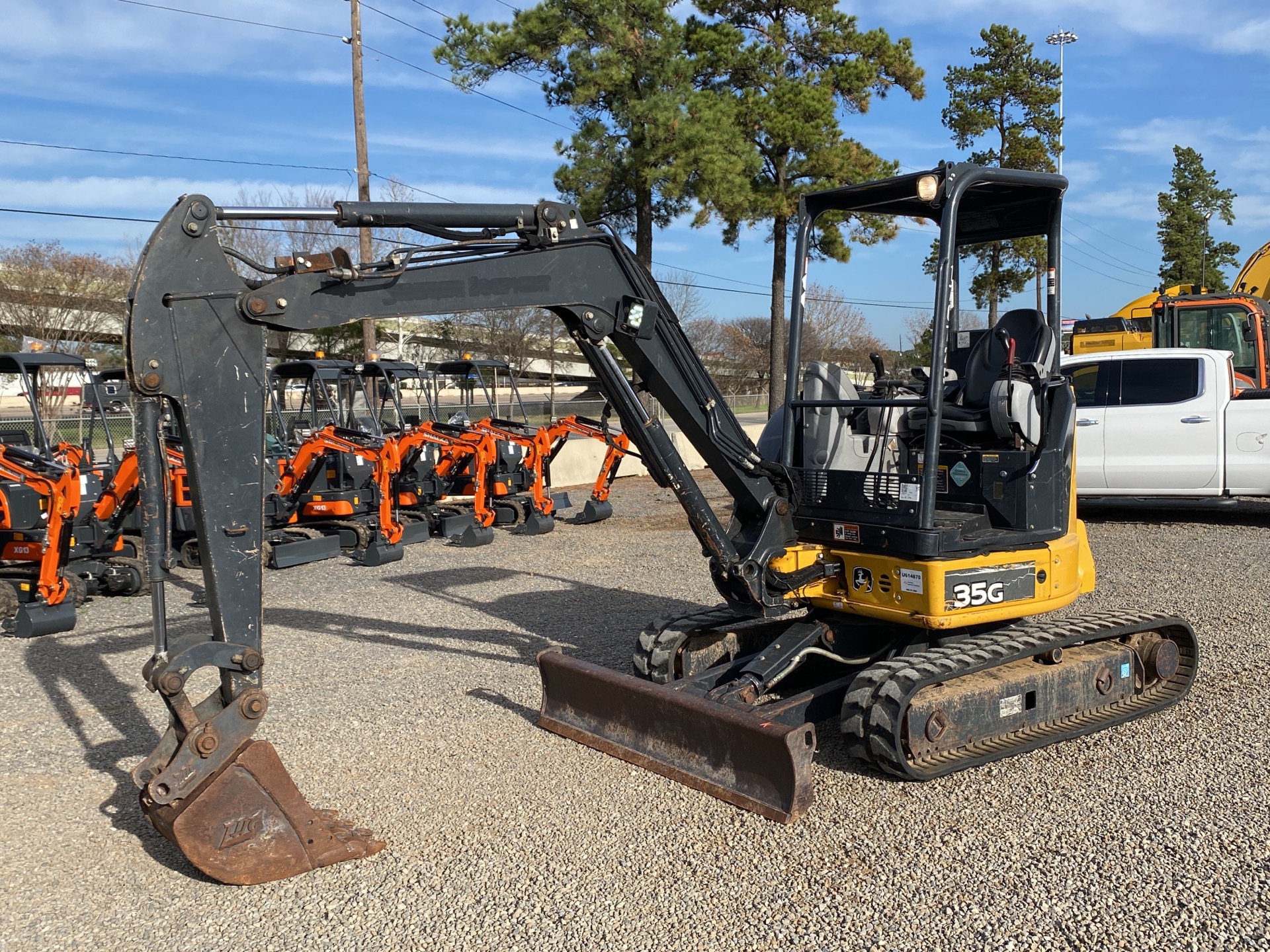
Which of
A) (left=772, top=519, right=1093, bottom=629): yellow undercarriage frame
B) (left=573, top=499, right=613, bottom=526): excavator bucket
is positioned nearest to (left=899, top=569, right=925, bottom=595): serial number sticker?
(left=772, top=519, right=1093, bottom=629): yellow undercarriage frame

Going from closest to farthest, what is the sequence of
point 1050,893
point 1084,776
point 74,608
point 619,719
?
point 1050,893 < point 1084,776 < point 619,719 < point 74,608

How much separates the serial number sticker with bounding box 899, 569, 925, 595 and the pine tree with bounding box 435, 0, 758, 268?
16.1 m

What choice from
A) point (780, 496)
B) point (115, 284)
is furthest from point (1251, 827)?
point (115, 284)

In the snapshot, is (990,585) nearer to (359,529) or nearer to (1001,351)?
(1001,351)

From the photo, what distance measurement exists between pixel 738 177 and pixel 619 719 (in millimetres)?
16916

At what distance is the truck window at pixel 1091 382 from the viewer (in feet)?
41.6

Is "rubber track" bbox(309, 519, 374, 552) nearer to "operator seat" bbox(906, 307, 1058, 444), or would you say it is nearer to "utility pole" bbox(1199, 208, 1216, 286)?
"operator seat" bbox(906, 307, 1058, 444)

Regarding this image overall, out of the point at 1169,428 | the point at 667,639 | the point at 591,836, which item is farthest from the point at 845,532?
the point at 1169,428

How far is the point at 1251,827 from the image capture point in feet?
15.3

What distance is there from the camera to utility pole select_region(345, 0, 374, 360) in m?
19.6

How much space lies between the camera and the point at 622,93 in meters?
21.3

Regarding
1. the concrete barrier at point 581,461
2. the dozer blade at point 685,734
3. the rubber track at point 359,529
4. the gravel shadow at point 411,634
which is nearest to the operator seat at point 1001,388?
the dozer blade at point 685,734

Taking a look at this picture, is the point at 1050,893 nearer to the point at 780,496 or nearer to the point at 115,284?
the point at 780,496

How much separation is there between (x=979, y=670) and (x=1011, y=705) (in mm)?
305
